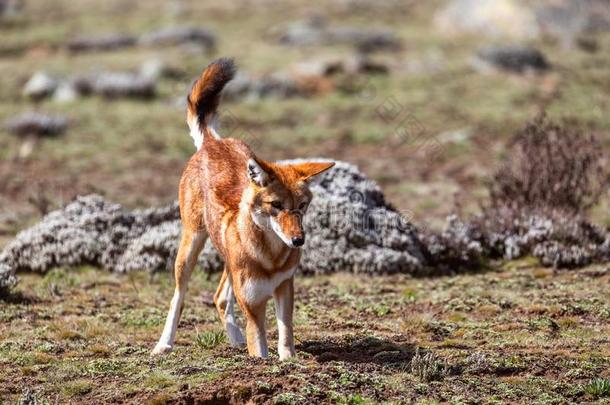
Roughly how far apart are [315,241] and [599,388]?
550 cm

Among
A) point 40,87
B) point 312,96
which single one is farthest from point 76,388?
point 40,87

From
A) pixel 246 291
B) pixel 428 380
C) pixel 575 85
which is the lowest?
pixel 428 380

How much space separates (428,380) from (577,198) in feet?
22.7

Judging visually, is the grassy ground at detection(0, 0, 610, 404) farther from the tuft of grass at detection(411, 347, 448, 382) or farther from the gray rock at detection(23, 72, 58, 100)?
the gray rock at detection(23, 72, 58, 100)

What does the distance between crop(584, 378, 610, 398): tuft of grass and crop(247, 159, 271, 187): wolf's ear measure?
110 inches

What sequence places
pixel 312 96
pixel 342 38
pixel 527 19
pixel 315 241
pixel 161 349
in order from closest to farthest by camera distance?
pixel 161 349 → pixel 315 241 → pixel 312 96 → pixel 342 38 → pixel 527 19

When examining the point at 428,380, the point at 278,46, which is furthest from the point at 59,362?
the point at 278,46

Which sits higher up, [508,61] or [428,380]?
[508,61]

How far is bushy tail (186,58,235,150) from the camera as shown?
863 centimetres

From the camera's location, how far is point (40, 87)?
24266mm

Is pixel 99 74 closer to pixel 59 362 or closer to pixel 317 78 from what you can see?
pixel 317 78

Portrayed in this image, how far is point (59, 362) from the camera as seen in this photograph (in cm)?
745

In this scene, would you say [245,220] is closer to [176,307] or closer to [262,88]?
[176,307]

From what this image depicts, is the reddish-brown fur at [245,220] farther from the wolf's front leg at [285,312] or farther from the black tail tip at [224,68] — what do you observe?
the black tail tip at [224,68]
